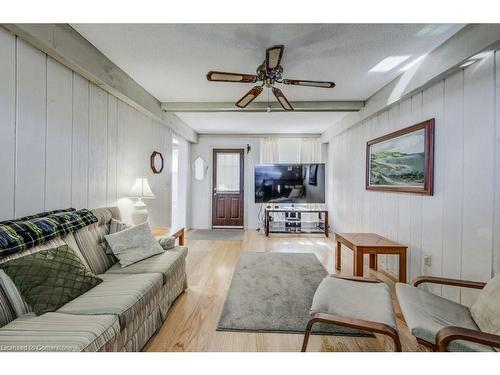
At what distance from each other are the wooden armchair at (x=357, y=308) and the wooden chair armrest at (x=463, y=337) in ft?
0.61

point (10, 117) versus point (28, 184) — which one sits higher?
point (10, 117)

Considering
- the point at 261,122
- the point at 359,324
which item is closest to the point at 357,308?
the point at 359,324

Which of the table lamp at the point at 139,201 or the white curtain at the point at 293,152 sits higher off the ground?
the white curtain at the point at 293,152

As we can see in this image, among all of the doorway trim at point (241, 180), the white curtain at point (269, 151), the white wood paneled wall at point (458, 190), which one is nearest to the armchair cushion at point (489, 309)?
the white wood paneled wall at point (458, 190)

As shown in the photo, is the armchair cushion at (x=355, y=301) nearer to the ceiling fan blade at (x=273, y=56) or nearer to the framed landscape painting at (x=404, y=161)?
the framed landscape painting at (x=404, y=161)

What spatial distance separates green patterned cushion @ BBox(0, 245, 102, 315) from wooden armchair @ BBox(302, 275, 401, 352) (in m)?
1.50

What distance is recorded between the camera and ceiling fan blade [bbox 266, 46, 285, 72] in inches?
66.8

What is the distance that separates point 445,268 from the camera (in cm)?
209

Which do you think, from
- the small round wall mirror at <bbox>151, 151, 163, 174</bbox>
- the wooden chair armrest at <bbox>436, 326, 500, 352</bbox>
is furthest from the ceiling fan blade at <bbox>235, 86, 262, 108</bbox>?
the wooden chair armrest at <bbox>436, 326, 500, 352</bbox>

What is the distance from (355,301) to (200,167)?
16.4 feet

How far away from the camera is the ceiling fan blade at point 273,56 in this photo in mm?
1697

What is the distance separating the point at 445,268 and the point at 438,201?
634 millimetres
